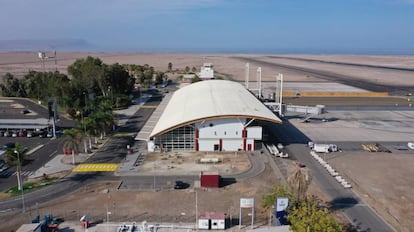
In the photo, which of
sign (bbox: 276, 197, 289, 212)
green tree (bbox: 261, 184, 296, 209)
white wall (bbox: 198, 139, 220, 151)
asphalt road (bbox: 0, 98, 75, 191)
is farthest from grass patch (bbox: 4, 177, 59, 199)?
sign (bbox: 276, 197, 289, 212)

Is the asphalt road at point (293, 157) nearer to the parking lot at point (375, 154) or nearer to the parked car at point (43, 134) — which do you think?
the parking lot at point (375, 154)

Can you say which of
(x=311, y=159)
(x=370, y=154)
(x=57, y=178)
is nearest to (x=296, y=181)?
(x=311, y=159)

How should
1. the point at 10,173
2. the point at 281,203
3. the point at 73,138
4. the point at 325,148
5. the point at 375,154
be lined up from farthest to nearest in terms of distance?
the point at 325,148 < the point at 375,154 < the point at 73,138 < the point at 10,173 < the point at 281,203

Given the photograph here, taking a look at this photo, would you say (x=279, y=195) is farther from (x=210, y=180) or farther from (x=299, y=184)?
(x=210, y=180)

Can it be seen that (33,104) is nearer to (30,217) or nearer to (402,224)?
(30,217)

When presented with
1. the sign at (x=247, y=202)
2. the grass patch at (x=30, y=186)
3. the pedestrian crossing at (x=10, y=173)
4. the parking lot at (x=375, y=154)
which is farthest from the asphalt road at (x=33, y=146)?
the parking lot at (x=375, y=154)

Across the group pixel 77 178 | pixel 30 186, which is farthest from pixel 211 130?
pixel 30 186

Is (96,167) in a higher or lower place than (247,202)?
lower
